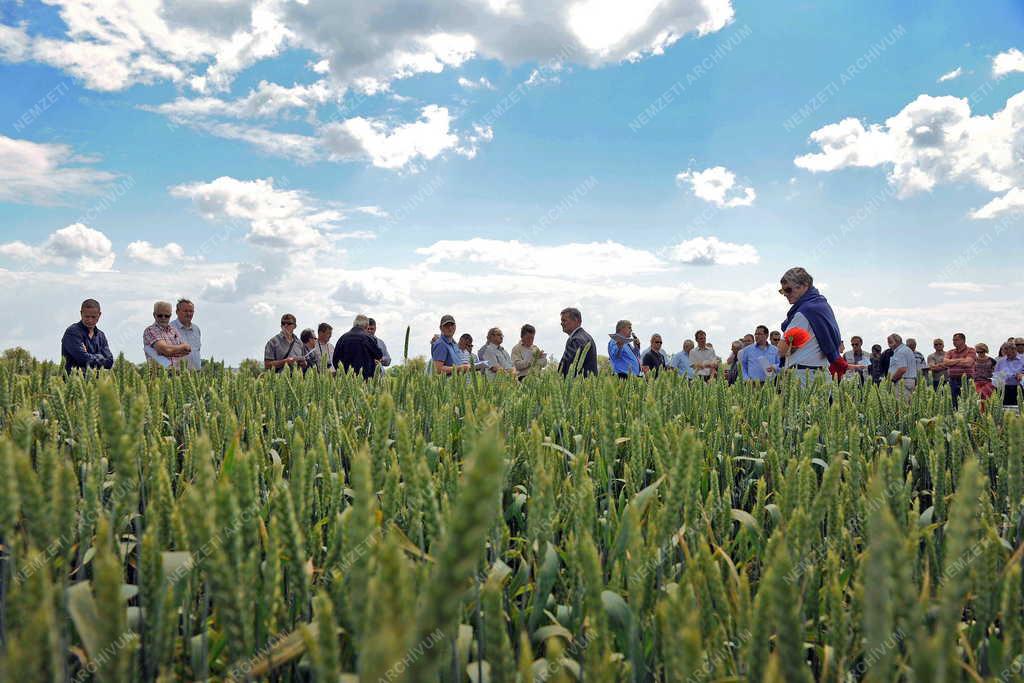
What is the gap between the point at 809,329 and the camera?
22.8 feet

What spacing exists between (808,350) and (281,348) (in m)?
7.96

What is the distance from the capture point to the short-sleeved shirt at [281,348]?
11.4 meters

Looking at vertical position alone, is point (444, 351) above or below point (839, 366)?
above

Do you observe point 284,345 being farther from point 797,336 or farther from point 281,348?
point 797,336

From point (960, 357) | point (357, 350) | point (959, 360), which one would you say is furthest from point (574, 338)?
point (960, 357)

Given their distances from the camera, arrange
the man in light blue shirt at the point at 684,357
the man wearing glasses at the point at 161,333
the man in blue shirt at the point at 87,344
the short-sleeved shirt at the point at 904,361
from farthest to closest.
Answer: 1. the man in light blue shirt at the point at 684,357
2. the short-sleeved shirt at the point at 904,361
3. the man wearing glasses at the point at 161,333
4. the man in blue shirt at the point at 87,344

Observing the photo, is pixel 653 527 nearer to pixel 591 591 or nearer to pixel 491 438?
pixel 591 591

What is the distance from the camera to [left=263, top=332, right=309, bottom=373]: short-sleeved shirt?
11.4m

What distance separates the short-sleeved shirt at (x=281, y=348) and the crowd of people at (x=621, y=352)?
0.02 meters

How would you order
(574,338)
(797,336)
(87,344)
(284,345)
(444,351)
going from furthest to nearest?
1. (284,345)
2. (444,351)
3. (574,338)
4. (87,344)
5. (797,336)

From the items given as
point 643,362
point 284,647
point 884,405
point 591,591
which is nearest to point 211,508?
point 284,647

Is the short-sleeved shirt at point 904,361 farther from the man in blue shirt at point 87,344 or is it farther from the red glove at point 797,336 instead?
the man in blue shirt at point 87,344

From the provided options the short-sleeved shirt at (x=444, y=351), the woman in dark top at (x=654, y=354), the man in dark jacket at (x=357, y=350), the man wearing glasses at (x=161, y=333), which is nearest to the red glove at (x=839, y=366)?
the short-sleeved shirt at (x=444, y=351)

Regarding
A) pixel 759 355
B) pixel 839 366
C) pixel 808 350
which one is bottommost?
pixel 839 366
